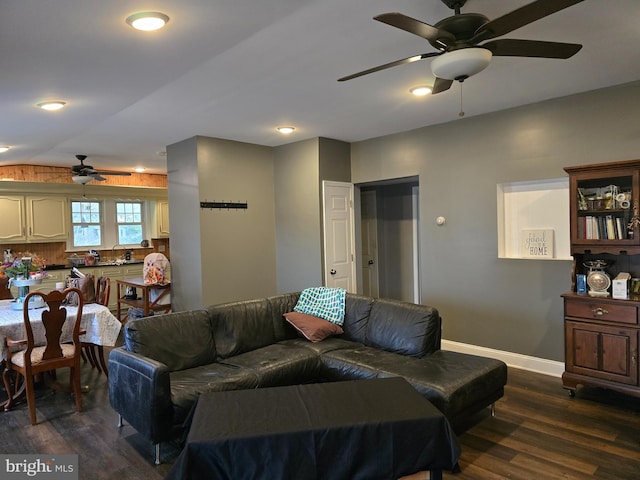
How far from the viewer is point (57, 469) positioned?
8.68 ft

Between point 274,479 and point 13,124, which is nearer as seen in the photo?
point 274,479

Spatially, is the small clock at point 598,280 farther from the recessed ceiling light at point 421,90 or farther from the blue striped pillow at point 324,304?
the blue striped pillow at point 324,304

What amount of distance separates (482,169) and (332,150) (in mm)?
1946

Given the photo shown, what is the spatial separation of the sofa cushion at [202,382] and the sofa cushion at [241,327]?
1.03 feet

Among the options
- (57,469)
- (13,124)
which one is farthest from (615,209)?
(13,124)

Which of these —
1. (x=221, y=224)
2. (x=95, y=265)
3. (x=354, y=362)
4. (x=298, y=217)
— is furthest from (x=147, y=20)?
(x=95, y=265)

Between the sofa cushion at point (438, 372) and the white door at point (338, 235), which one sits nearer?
the sofa cushion at point (438, 372)

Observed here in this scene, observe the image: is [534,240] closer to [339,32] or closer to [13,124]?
[339,32]

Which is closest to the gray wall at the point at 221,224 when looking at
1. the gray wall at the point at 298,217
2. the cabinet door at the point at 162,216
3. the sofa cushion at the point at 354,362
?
the gray wall at the point at 298,217

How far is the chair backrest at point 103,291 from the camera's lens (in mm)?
4461

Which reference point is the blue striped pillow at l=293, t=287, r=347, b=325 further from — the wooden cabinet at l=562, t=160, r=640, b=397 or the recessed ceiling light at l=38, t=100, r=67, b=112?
the recessed ceiling light at l=38, t=100, r=67, b=112

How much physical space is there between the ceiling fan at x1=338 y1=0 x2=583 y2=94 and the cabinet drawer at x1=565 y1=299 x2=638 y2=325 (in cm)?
211

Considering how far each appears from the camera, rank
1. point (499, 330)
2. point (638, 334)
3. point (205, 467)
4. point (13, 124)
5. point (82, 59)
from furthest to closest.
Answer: point (499, 330)
point (13, 124)
point (638, 334)
point (82, 59)
point (205, 467)

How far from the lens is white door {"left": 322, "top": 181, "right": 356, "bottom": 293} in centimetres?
559
